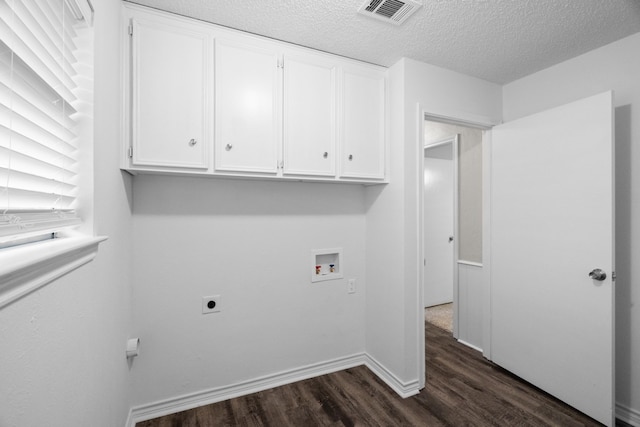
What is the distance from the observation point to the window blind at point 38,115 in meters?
0.59

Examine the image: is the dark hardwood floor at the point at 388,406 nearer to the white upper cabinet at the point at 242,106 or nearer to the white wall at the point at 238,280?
the white wall at the point at 238,280

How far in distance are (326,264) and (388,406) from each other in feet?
3.57

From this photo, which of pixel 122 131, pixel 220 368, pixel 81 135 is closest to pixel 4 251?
pixel 81 135

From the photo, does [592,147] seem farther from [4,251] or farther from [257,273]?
[4,251]

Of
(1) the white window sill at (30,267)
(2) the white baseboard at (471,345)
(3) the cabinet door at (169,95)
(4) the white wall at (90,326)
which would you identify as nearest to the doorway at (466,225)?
(2) the white baseboard at (471,345)

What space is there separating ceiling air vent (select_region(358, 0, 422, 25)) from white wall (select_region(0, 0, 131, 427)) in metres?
1.28

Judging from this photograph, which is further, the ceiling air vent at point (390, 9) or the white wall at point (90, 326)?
the ceiling air vent at point (390, 9)

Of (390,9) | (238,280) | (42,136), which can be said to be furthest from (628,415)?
(42,136)

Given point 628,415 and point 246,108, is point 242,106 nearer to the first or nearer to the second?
point 246,108

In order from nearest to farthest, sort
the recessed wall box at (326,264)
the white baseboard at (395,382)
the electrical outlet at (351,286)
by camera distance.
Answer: the white baseboard at (395,382), the recessed wall box at (326,264), the electrical outlet at (351,286)

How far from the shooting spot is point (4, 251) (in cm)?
64

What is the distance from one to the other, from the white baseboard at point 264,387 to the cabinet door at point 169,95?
1546mm

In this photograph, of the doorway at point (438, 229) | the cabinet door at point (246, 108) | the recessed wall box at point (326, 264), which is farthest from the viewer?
the doorway at point (438, 229)

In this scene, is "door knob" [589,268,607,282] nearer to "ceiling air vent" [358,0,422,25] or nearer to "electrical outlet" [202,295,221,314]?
"ceiling air vent" [358,0,422,25]
